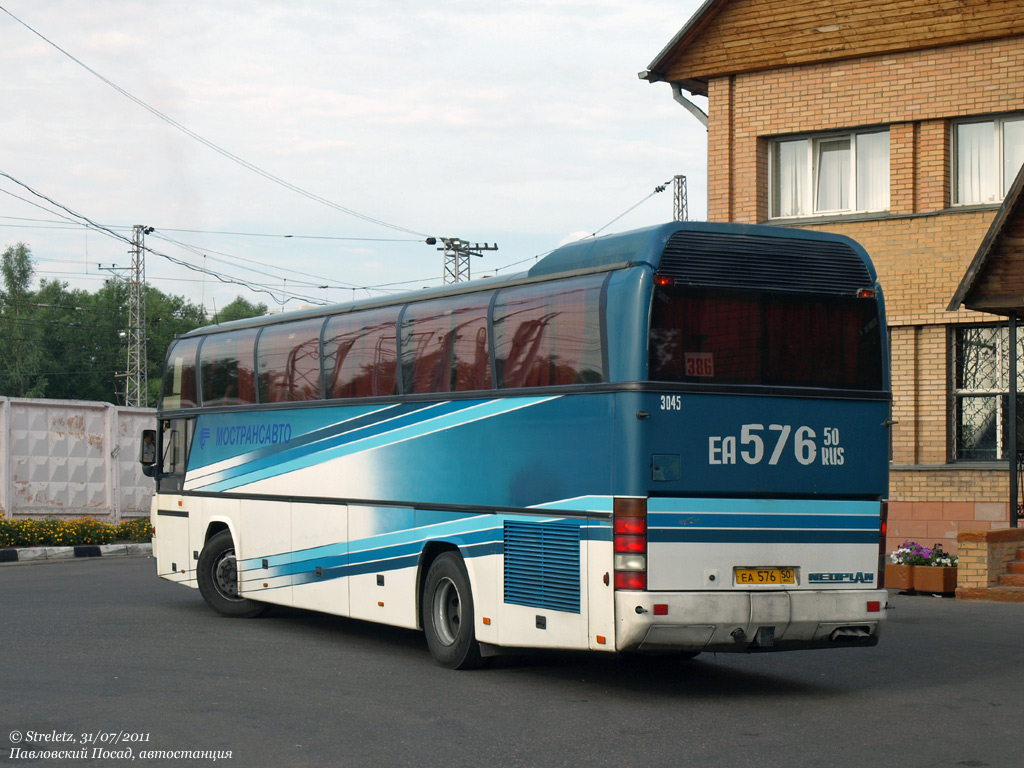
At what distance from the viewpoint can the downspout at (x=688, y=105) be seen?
79.3ft

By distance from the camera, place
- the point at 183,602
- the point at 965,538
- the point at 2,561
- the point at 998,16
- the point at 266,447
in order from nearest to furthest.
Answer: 1. the point at 266,447
2. the point at 183,602
3. the point at 965,538
4. the point at 998,16
5. the point at 2,561

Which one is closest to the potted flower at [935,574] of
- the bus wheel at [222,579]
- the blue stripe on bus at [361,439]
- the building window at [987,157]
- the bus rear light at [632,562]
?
the building window at [987,157]

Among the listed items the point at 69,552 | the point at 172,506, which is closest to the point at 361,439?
the point at 172,506

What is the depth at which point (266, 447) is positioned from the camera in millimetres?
14828

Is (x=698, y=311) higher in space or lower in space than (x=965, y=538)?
higher

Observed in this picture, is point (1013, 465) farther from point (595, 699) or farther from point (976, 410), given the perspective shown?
point (595, 699)

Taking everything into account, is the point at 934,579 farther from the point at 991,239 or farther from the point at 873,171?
the point at 873,171

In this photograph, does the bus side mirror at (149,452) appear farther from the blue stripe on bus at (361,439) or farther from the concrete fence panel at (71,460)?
the concrete fence panel at (71,460)

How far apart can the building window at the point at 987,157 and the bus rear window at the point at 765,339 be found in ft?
39.4

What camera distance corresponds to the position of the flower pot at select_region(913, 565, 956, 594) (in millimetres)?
18656

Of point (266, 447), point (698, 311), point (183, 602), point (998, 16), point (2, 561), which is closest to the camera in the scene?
point (698, 311)

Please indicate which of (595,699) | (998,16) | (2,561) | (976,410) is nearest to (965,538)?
(976,410)

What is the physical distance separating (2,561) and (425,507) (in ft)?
45.9

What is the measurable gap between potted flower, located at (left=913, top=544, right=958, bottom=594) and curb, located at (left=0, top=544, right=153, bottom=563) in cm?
1289
